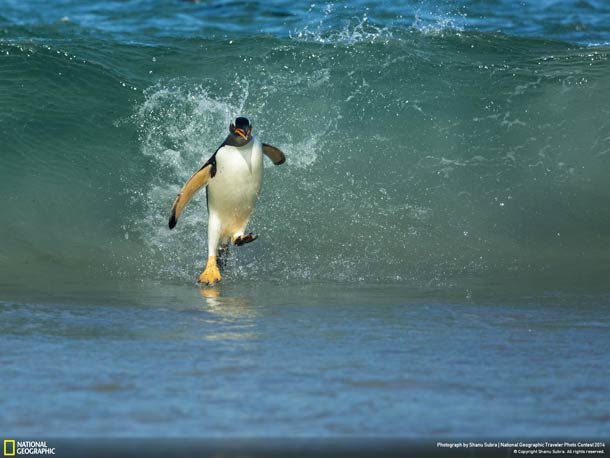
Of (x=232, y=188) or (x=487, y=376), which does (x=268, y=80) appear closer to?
(x=232, y=188)

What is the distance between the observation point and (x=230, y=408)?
4703 mm

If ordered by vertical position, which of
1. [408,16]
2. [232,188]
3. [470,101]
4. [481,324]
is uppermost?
[408,16]

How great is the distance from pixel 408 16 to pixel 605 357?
12.5 meters

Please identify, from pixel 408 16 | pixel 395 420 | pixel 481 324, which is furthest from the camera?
pixel 408 16

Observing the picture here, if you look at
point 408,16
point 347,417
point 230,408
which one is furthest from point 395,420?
point 408,16

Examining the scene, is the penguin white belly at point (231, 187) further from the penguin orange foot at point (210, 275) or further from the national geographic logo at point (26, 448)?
the national geographic logo at point (26, 448)

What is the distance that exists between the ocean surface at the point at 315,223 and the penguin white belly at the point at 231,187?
16.4 inches

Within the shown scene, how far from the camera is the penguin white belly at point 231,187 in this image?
8.95 m

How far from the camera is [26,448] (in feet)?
13.9

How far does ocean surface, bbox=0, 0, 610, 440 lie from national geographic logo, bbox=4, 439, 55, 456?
0.07 m

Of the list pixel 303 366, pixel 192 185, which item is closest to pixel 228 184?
pixel 192 185

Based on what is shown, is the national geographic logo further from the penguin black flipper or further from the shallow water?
the penguin black flipper

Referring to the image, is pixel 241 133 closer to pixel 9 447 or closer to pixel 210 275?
pixel 210 275

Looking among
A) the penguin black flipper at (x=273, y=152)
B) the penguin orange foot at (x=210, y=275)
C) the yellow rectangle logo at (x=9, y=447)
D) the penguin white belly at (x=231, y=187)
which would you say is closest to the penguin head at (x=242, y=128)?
the penguin white belly at (x=231, y=187)
